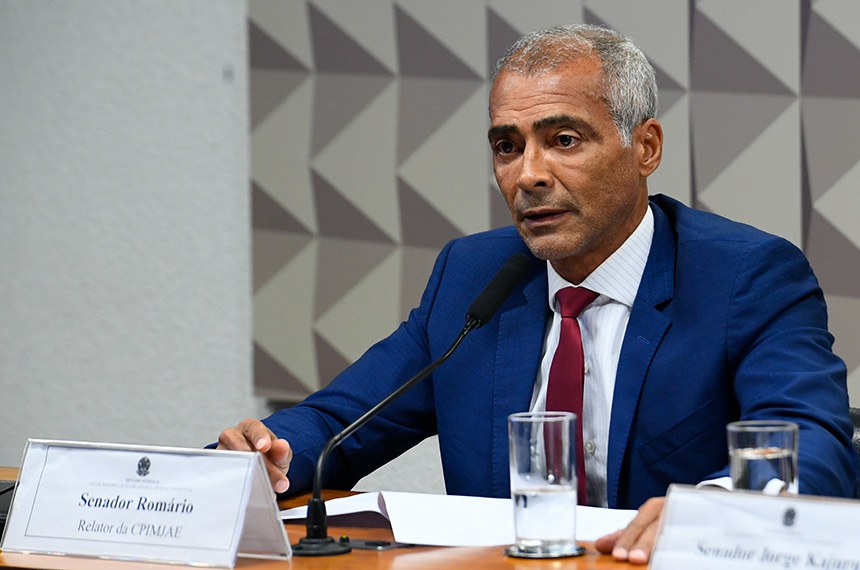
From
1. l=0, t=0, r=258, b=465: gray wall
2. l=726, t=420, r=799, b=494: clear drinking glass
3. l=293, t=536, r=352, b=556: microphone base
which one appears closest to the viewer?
l=726, t=420, r=799, b=494: clear drinking glass

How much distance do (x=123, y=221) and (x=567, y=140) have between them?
1.83 m

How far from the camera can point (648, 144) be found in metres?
1.92

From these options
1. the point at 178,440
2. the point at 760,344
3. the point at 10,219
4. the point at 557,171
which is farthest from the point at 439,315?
the point at 10,219

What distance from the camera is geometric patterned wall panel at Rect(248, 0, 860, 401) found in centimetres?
243

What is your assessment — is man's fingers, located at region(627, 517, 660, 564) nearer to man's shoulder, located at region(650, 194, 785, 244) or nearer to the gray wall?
man's shoulder, located at region(650, 194, 785, 244)

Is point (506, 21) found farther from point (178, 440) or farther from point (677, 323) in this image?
point (178, 440)

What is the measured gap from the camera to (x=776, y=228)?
248 centimetres

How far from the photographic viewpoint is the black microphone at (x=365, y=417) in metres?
1.36

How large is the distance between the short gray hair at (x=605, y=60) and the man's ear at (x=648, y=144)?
0.09ft

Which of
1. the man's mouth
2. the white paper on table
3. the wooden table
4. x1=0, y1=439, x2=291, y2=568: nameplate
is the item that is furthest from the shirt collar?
x1=0, y1=439, x2=291, y2=568: nameplate

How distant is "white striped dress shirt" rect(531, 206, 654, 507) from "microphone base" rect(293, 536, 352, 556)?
497mm

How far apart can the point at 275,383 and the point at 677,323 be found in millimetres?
1546

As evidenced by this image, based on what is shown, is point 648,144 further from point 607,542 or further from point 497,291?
point 607,542

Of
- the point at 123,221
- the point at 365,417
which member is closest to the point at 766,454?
the point at 365,417
